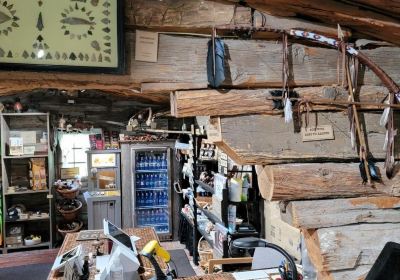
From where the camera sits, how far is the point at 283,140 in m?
1.63

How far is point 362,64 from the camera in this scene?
173 cm

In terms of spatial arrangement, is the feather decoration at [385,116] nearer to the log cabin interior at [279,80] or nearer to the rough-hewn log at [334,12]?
the log cabin interior at [279,80]

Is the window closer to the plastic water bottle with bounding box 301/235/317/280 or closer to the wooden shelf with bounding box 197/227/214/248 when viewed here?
the wooden shelf with bounding box 197/227/214/248

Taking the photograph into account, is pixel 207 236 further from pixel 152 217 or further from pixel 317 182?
pixel 317 182

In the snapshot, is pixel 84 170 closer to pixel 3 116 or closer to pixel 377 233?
pixel 3 116

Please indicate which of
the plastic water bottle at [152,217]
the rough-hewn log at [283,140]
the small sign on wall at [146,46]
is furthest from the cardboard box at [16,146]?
the rough-hewn log at [283,140]

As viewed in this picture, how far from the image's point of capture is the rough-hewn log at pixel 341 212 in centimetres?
161

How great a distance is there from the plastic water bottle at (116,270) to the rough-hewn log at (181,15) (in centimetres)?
179

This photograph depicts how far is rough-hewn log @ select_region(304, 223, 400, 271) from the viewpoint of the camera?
158 cm

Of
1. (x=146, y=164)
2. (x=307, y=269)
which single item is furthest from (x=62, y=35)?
(x=146, y=164)

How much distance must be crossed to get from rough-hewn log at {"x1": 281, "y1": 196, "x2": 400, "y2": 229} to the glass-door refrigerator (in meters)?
4.65

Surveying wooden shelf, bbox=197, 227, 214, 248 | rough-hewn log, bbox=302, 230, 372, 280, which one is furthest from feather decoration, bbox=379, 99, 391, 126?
wooden shelf, bbox=197, 227, 214, 248

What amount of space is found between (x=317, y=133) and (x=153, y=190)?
495 cm

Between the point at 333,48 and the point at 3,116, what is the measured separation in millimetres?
5237
